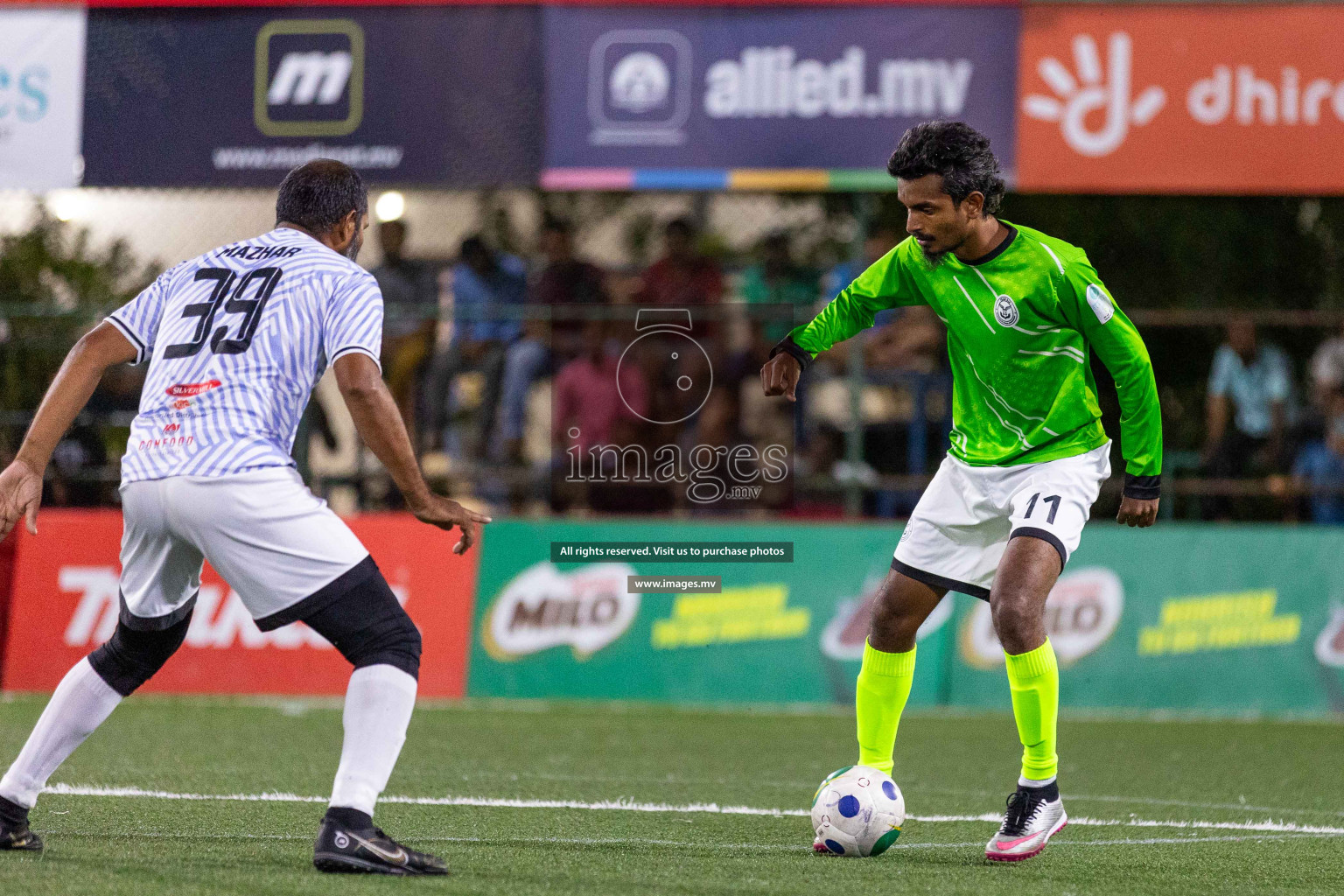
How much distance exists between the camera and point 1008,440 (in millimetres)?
5660

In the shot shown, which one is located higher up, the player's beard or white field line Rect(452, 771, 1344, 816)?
the player's beard

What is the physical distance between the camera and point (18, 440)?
453 inches

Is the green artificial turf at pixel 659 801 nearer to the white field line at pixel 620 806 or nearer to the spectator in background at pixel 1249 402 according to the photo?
the white field line at pixel 620 806

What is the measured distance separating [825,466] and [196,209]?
5.11 meters

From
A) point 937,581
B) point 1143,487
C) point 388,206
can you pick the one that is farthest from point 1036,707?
point 388,206

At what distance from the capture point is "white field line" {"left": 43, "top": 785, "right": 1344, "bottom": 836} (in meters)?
6.18

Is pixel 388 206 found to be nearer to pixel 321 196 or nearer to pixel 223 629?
pixel 223 629

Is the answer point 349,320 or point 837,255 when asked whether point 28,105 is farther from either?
point 349,320

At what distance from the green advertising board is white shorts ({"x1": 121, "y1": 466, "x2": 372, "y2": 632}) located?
20.5 ft

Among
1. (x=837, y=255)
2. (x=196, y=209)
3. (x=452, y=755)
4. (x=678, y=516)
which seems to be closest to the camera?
(x=452, y=755)

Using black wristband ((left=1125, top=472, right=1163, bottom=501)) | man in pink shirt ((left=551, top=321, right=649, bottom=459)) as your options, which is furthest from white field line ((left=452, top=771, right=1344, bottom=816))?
man in pink shirt ((left=551, top=321, right=649, bottom=459))

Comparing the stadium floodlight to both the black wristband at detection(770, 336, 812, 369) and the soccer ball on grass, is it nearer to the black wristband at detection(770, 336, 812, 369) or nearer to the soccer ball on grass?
the black wristband at detection(770, 336, 812, 369)

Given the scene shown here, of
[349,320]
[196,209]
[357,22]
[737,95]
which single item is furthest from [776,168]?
[349,320]

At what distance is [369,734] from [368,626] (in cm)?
29
